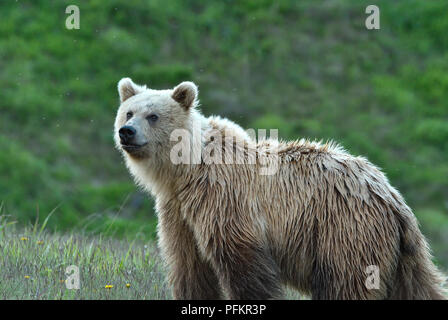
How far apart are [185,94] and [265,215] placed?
3.73 feet

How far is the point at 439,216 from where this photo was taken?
11.1 m

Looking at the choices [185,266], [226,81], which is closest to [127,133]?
[185,266]

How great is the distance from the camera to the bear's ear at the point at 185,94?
5.41 metres

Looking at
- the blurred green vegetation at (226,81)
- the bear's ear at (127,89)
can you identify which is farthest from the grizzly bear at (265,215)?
the blurred green vegetation at (226,81)

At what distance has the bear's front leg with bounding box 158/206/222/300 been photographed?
17.1 ft

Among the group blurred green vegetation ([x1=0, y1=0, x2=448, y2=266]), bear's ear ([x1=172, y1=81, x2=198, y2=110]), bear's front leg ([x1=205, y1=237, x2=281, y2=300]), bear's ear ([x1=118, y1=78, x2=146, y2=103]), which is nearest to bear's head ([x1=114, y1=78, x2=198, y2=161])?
bear's ear ([x1=172, y1=81, x2=198, y2=110])

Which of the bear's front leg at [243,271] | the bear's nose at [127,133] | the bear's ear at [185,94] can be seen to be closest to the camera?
the bear's front leg at [243,271]

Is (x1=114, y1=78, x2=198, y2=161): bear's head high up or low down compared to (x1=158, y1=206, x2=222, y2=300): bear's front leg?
up

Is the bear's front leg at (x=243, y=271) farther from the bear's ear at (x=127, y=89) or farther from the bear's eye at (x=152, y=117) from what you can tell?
the bear's ear at (x=127, y=89)

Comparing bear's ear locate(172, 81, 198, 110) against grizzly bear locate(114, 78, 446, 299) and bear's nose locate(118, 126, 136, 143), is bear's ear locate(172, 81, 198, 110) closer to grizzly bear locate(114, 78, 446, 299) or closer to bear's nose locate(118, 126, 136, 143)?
grizzly bear locate(114, 78, 446, 299)

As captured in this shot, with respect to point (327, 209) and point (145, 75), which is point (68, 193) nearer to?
point (145, 75)

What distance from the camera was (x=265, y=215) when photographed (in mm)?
5199
